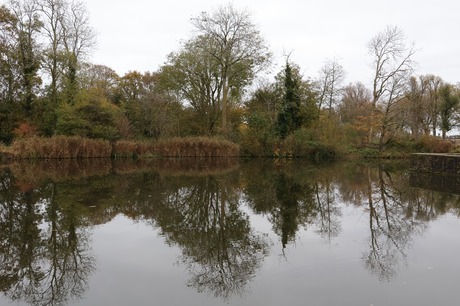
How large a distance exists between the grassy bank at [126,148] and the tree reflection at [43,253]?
18.4 metres

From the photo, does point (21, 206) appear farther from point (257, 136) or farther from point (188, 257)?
point (257, 136)

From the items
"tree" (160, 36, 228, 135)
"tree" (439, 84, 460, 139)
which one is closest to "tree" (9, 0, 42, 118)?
"tree" (160, 36, 228, 135)

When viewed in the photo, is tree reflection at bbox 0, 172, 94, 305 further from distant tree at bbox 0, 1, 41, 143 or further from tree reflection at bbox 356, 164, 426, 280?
distant tree at bbox 0, 1, 41, 143

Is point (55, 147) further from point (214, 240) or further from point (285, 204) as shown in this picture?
point (214, 240)

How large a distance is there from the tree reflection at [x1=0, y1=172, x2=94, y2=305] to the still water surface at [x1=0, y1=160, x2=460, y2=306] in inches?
0.7

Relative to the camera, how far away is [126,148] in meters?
27.5

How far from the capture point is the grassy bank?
24594 millimetres

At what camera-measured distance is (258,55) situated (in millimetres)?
30656

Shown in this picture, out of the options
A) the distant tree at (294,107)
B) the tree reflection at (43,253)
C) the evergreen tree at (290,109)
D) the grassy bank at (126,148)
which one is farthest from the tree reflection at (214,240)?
the distant tree at (294,107)

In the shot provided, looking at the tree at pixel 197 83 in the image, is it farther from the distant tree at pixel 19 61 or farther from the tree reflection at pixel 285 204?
the tree reflection at pixel 285 204

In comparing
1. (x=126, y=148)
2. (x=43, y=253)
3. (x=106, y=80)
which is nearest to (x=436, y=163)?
(x=43, y=253)

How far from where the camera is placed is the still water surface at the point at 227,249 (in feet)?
12.2

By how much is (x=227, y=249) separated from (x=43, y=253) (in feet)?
8.17

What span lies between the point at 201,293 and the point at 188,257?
1.11 meters
